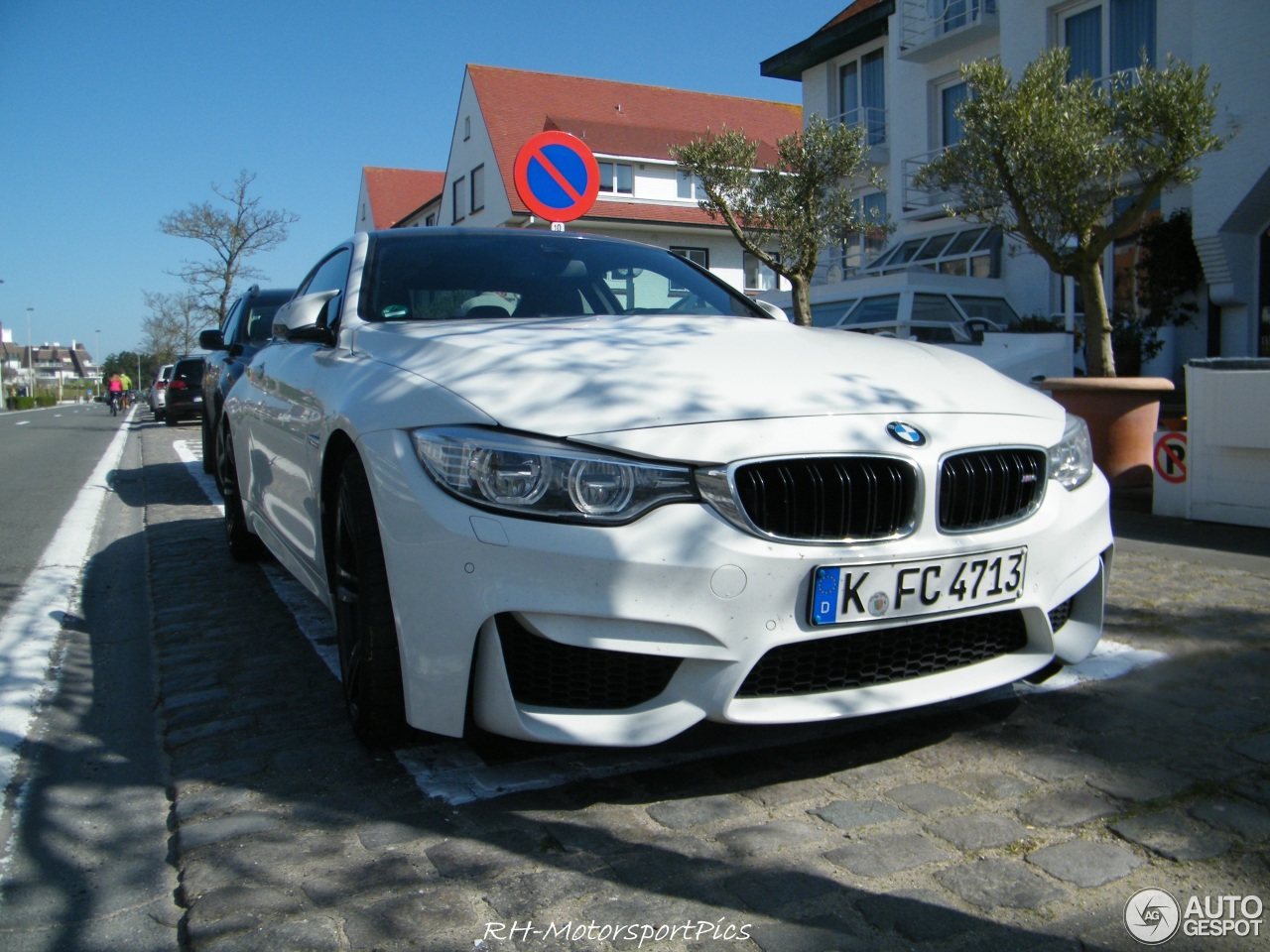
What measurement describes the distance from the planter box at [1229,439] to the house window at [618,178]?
32167 millimetres

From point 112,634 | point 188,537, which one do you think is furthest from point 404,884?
point 188,537

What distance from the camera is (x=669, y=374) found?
9.10 ft

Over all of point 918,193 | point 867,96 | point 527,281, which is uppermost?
point 867,96

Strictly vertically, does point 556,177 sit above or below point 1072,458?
above

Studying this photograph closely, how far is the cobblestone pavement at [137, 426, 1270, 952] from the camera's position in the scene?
6.88ft

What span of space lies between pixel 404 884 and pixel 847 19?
24178 millimetres

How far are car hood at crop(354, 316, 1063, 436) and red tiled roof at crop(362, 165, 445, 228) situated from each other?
51.3 m

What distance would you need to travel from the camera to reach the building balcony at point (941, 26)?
19656 mm

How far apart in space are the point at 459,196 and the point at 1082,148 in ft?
116

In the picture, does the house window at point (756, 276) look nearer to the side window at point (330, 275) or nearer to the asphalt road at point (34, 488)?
the asphalt road at point (34, 488)

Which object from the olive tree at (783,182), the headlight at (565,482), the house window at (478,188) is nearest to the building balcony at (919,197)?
the olive tree at (783,182)

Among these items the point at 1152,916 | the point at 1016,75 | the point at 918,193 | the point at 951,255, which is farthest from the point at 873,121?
the point at 1152,916

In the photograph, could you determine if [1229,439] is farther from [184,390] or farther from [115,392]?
[115,392]

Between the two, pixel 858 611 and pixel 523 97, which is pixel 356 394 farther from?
pixel 523 97
